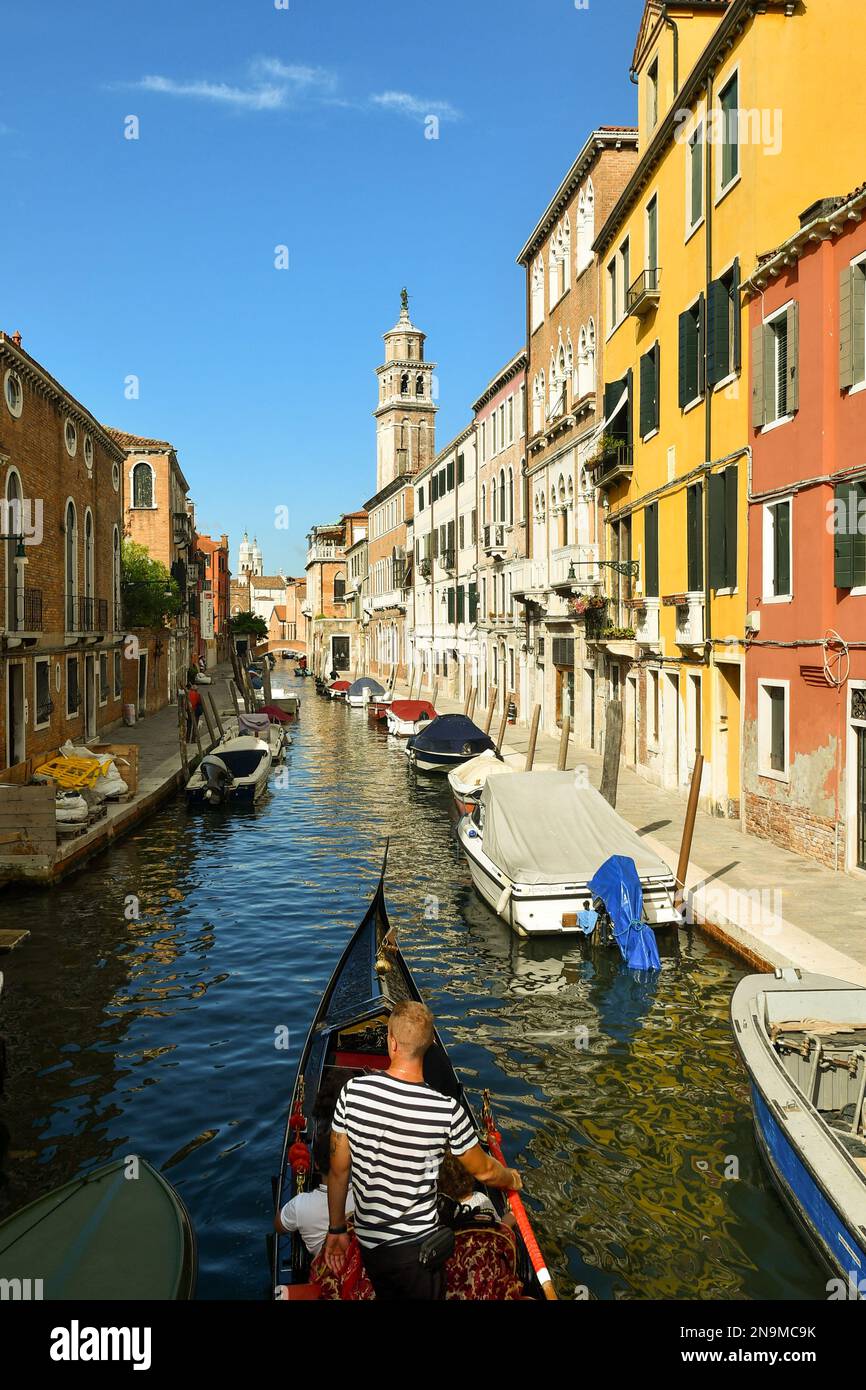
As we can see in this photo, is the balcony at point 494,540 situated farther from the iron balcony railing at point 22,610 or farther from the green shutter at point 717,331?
the green shutter at point 717,331

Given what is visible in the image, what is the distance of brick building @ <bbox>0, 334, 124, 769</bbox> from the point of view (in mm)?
19078

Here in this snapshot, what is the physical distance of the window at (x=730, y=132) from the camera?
607 inches

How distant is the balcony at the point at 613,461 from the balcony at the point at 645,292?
269 cm

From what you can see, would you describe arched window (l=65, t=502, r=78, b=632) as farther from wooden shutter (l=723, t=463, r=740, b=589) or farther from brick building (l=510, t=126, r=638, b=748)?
wooden shutter (l=723, t=463, r=740, b=589)

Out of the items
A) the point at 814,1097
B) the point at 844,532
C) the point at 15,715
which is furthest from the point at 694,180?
the point at 814,1097

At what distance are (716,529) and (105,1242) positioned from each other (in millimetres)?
13716

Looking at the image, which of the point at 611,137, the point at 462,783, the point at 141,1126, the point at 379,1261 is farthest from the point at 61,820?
the point at 611,137

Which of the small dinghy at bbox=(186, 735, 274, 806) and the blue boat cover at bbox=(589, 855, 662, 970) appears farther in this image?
the small dinghy at bbox=(186, 735, 274, 806)

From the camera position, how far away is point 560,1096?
8102mm

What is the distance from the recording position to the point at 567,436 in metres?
28.5

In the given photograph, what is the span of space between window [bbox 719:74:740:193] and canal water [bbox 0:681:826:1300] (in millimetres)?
10924

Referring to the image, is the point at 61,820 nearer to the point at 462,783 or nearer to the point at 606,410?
the point at 462,783

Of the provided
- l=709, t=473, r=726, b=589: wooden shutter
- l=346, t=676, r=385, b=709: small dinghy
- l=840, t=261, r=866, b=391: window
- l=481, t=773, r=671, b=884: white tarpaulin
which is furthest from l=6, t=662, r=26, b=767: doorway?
l=346, t=676, r=385, b=709: small dinghy

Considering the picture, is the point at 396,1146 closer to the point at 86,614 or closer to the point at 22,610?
the point at 22,610
